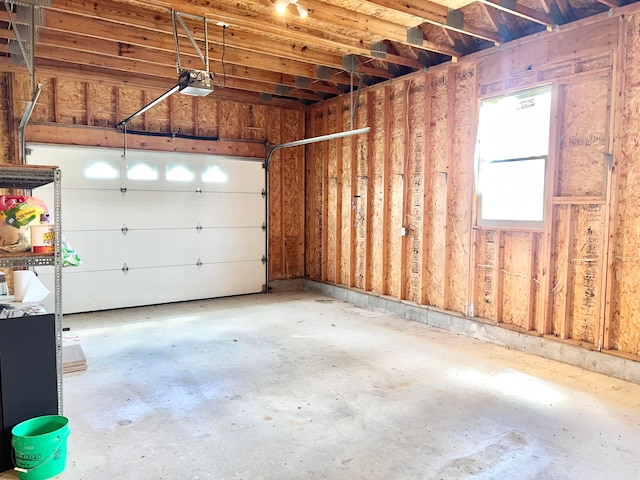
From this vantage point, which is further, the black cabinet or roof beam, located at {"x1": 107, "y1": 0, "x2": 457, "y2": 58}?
roof beam, located at {"x1": 107, "y1": 0, "x2": 457, "y2": 58}

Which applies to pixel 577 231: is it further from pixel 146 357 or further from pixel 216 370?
pixel 146 357

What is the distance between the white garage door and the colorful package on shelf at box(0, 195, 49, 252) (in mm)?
3894

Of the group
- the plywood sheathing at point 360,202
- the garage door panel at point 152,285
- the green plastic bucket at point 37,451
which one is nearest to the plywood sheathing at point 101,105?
the garage door panel at point 152,285

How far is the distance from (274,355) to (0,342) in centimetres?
251

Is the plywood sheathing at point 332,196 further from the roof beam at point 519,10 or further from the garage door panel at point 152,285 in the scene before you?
the roof beam at point 519,10

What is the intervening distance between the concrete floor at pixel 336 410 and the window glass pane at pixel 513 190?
1.48m

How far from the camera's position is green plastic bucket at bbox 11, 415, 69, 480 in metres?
2.33

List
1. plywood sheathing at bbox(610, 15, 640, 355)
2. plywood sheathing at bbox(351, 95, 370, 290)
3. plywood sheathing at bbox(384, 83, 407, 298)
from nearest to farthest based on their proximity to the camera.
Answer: plywood sheathing at bbox(610, 15, 640, 355) → plywood sheathing at bbox(384, 83, 407, 298) → plywood sheathing at bbox(351, 95, 370, 290)

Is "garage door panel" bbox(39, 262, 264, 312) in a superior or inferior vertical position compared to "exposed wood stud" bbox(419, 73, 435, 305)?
inferior

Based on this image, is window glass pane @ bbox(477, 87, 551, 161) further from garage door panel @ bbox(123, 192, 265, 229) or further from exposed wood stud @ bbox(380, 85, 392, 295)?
garage door panel @ bbox(123, 192, 265, 229)

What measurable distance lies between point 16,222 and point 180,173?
466cm

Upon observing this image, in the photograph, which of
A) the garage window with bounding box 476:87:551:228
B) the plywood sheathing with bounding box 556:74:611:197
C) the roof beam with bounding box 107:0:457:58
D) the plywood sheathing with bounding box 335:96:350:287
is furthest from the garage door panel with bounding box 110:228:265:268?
the plywood sheathing with bounding box 556:74:611:197

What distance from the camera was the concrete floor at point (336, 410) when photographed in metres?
2.57

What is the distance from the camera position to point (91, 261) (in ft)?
21.1
